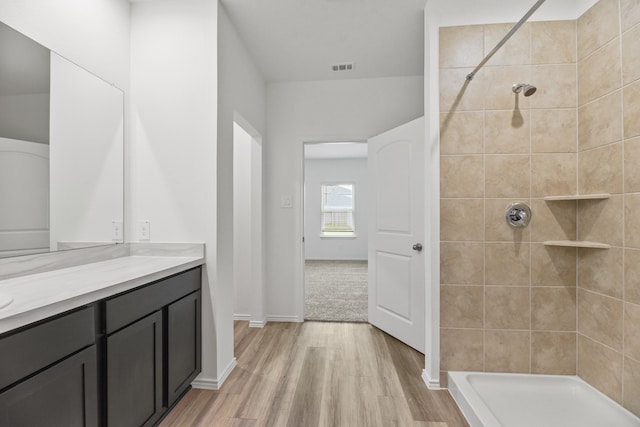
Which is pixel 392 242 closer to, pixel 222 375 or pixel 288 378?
pixel 288 378

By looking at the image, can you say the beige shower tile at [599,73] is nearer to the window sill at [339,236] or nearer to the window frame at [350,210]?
the window frame at [350,210]

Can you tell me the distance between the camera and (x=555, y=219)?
1916 millimetres

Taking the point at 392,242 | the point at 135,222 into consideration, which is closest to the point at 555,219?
the point at 392,242

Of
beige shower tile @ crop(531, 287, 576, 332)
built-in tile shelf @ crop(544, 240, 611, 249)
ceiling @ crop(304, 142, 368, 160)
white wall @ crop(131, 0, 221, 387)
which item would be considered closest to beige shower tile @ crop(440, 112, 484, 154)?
built-in tile shelf @ crop(544, 240, 611, 249)

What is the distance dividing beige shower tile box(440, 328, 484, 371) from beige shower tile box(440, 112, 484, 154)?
1.20 metres

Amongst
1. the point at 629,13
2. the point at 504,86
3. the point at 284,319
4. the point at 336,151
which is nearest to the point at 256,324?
the point at 284,319

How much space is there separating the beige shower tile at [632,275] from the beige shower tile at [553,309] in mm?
331

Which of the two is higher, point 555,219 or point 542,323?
point 555,219

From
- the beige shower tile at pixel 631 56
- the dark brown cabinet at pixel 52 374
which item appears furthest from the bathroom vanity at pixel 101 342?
the beige shower tile at pixel 631 56

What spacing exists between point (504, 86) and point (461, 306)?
1.47 m

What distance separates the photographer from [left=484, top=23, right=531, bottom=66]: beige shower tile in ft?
6.36

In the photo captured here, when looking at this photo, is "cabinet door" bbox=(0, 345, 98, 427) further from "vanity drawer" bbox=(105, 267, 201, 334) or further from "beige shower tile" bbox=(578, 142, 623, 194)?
"beige shower tile" bbox=(578, 142, 623, 194)

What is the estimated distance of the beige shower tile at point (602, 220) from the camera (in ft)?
5.42

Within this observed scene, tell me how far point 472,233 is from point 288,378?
63.1 inches
